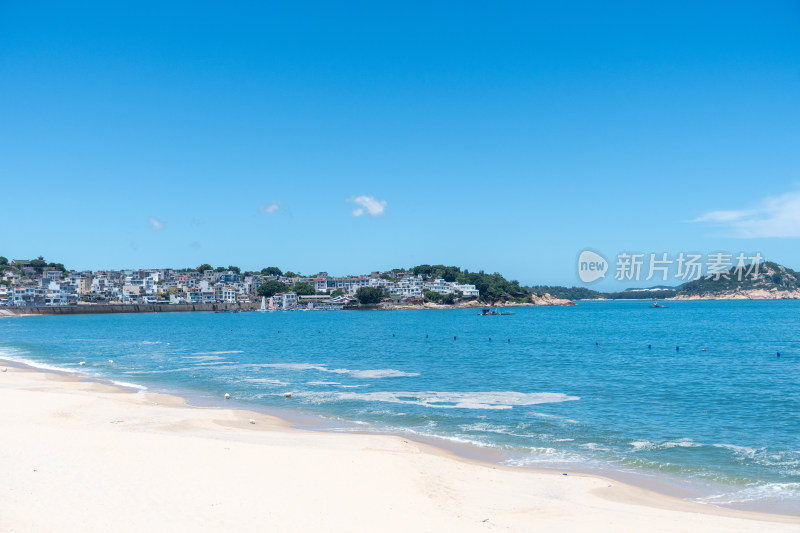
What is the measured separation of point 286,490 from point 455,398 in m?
15.7

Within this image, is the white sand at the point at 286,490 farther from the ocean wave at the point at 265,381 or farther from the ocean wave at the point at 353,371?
the ocean wave at the point at 353,371

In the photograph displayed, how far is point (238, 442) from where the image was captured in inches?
666

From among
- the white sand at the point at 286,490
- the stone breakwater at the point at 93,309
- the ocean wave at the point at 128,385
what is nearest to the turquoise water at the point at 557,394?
the ocean wave at the point at 128,385

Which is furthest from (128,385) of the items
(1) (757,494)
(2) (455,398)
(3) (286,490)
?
(1) (757,494)

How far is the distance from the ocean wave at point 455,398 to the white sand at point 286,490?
7481 millimetres

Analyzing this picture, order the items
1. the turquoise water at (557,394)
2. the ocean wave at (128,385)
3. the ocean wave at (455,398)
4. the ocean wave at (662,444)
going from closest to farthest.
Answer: the turquoise water at (557,394)
the ocean wave at (662,444)
the ocean wave at (455,398)
the ocean wave at (128,385)

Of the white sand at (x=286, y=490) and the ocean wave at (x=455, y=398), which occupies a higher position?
the white sand at (x=286, y=490)

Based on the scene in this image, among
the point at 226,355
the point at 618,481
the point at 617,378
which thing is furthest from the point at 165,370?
the point at 618,481

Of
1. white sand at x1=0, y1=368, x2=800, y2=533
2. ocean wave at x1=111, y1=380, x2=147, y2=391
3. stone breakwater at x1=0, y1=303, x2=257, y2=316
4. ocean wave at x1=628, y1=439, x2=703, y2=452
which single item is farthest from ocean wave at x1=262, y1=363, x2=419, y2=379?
stone breakwater at x1=0, y1=303, x2=257, y2=316

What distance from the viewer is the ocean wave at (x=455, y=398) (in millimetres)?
25281

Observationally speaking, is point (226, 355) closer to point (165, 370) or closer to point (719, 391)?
point (165, 370)

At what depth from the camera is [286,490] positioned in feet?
40.1

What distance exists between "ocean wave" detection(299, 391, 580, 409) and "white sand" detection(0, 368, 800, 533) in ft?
24.5

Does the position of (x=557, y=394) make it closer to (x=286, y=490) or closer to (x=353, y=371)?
(x=353, y=371)
